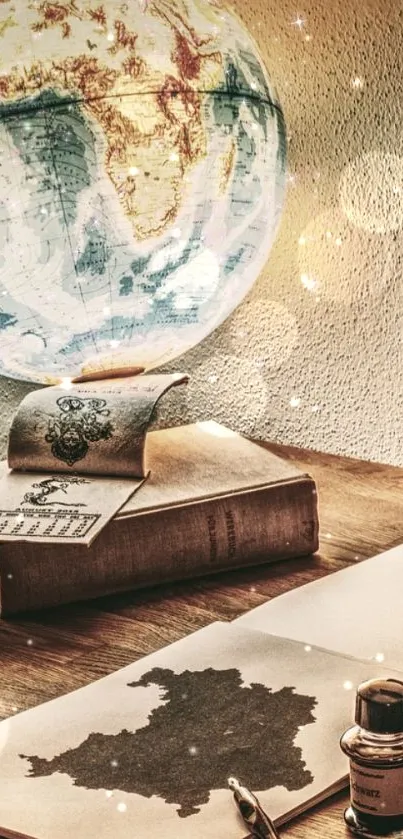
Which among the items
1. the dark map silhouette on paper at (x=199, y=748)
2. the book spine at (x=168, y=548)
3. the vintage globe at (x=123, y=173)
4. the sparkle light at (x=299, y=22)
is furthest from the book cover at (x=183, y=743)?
the sparkle light at (x=299, y=22)

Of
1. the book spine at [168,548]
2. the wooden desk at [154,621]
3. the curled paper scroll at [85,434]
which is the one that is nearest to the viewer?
the wooden desk at [154,621]

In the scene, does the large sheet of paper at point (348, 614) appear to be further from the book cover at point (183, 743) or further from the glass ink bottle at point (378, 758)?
the glass ink bottle at point (378, 758)

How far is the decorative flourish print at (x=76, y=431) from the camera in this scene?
1.16m

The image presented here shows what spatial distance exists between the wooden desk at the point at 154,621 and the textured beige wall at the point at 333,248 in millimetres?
294

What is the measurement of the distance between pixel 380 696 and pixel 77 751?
215 mm

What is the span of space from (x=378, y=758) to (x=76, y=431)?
60 cm

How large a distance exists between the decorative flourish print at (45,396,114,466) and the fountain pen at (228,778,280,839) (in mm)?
535

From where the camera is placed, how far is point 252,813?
644 mm

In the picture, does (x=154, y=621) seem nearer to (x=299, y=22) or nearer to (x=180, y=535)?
(x=180, y=535)

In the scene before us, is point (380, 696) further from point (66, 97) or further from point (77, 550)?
point (66, 97)

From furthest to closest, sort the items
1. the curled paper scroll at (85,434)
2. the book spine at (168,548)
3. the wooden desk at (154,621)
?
the curled paper scroll at (85,434)
the book spine at (168,548)
the wooden desk at (154,621)

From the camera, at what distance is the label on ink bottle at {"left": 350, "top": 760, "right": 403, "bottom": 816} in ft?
2.07

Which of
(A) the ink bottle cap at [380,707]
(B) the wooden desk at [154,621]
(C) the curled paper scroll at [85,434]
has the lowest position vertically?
(B) the wooden desk at [154,621]

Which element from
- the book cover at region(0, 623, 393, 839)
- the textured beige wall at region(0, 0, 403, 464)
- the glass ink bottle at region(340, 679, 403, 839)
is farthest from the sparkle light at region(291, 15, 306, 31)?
the glass ink bottle at region(340, 679, 403, 839)
